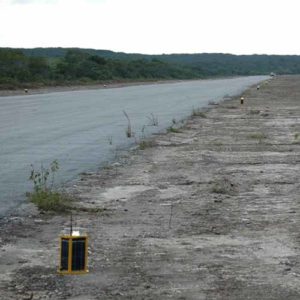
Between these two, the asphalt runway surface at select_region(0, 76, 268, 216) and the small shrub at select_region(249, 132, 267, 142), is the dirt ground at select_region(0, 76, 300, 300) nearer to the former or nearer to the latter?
the asphalt runway surface at select_region(0, 76, 268, 216)

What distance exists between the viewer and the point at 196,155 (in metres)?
17.1

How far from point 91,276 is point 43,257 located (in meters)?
0.91

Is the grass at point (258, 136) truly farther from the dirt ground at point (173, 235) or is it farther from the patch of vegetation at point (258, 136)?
the dirt ground at point (173, 235)

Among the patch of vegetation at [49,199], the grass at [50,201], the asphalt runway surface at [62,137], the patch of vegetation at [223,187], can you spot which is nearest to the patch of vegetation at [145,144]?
the asphalt runway surface at [62,137]

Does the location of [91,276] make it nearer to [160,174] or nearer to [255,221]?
[255,221]

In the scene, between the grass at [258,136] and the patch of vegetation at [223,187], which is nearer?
the patch of vegetation at [223,187]

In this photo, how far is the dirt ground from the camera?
21.2ft

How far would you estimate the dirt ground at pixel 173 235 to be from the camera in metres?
6.45

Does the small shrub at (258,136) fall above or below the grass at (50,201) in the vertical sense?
below

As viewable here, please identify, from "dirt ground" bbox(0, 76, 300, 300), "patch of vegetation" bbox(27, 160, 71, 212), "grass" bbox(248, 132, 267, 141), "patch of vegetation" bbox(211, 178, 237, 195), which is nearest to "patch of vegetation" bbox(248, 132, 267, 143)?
"grass" bbox(248, 132, 267, 141)

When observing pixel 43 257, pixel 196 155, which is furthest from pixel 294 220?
pixel 196 155

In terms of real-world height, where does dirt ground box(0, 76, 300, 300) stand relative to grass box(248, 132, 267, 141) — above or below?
above

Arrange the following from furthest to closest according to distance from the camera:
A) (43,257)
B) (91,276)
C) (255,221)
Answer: (255,221), (43,257), (91,276)

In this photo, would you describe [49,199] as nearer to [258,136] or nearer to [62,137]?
[62,137]
